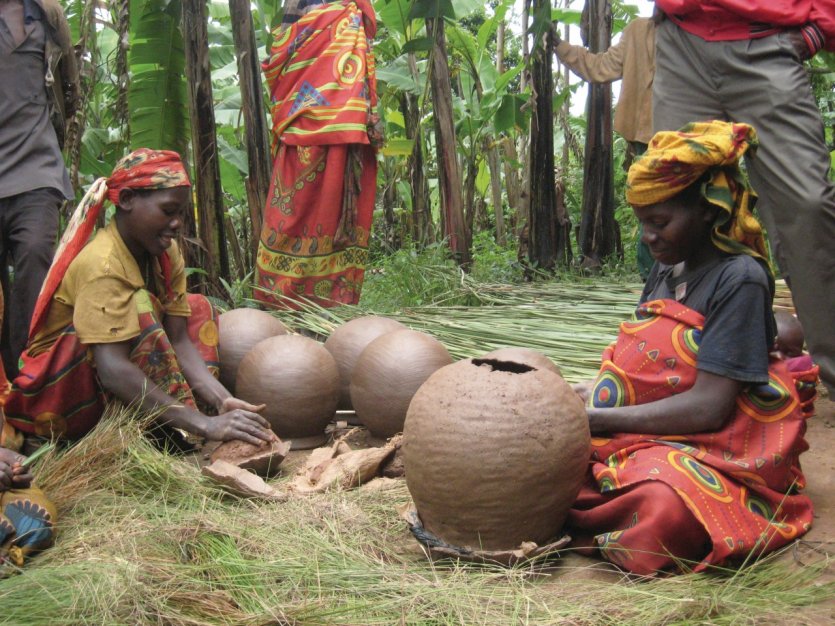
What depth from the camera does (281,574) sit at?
2420 mm

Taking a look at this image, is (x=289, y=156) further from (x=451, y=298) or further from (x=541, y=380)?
(x=541, y=380)

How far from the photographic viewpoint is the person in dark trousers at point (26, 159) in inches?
161

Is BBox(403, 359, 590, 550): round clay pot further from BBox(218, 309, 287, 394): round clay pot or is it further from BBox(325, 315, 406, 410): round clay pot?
BBox(218, 309, 287, 394): round clay pot

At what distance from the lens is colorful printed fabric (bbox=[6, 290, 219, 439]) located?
3.59 m

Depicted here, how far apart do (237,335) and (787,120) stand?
8.77 ft

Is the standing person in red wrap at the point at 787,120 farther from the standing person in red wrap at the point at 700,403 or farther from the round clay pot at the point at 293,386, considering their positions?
the round clay pot at the point at 293,386

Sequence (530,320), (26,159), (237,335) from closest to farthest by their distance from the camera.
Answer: (26,159) → (237,335) → (530,320)

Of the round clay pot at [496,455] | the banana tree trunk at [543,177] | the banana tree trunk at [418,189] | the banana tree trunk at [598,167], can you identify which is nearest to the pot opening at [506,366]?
the round clay pot at [496,455]

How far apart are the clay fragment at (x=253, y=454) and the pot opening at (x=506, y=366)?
1.14 m

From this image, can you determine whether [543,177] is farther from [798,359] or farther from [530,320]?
[798,359]

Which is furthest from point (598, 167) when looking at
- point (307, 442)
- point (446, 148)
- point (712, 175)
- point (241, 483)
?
point (241, 483)

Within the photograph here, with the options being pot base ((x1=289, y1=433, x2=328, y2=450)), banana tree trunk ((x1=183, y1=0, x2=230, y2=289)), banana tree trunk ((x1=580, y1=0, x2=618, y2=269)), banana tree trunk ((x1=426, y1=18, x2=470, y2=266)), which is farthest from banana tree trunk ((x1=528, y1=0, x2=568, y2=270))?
pot base ((x1=289, y1=433, x2=328, y2=450))

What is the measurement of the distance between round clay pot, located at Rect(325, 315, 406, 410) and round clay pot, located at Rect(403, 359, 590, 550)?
64.8 inches

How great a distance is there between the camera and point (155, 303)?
3807 millimetres
